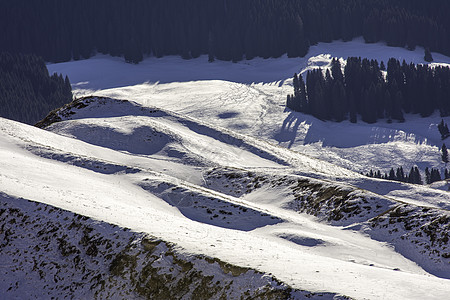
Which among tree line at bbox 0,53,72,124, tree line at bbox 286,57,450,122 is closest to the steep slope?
tree line at bbox 286,57,450,122

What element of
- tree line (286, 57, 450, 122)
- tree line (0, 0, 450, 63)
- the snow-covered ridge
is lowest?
tree line (286, 57, 450, 122)

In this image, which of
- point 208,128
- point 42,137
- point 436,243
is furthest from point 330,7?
point 436,243

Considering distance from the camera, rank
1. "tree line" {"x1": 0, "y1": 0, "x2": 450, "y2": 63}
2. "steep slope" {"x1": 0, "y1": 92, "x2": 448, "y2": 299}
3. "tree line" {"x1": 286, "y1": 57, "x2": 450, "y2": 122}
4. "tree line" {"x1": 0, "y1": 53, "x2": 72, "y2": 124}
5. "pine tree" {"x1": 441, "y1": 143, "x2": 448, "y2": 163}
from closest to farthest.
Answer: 1. "steep slope" {"x1": 0, "y1": 92, "x2": 448, "y2": 299}
2. "pine tree" {"x1": 441, "y1": 143, "x2": 448, "y2": 163}
3. "tree line" {"x1": 286, "y1": 57, "x2": 450, "y2": 122}
4. "tree line" {"x1": 0, "y1": 53, "x2": 72, "y2": 124}
5. "tree line" {"x1": 0, "y1": 0, "x2": 450, "y2": 63}

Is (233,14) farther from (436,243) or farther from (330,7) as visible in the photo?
(436,243)

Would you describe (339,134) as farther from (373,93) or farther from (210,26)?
(210,26)

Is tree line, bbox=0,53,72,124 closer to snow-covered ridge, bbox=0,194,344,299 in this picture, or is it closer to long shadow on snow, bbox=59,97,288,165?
long shadow on snow, bbox=59,97,288,165

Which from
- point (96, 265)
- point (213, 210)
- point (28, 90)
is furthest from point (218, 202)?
point (28, 90)
